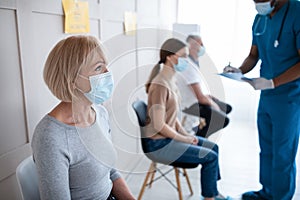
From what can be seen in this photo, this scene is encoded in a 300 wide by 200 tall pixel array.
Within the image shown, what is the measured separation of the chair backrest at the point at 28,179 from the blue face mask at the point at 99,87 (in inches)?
11.3

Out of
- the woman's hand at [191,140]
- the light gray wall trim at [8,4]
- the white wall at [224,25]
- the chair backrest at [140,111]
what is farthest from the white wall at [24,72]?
the white wall at [224,25]

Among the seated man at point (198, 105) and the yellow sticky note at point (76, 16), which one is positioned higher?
the yellow sticky note at point (76, 16)

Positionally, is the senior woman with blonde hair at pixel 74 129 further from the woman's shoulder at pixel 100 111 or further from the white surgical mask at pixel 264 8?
the white surgical mask at pixel 264 8

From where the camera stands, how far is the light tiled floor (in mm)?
1941

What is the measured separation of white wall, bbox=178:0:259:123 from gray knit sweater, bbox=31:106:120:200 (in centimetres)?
270

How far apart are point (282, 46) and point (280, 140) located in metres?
0.56

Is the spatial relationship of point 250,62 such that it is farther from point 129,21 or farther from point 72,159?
point 72,159

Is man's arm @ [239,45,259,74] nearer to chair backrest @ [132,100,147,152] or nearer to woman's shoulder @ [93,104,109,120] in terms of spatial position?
chair backrest @ [132,100,147,152]

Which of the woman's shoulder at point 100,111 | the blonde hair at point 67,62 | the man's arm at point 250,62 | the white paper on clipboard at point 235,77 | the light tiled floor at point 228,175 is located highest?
the blonde hair at point 67,62

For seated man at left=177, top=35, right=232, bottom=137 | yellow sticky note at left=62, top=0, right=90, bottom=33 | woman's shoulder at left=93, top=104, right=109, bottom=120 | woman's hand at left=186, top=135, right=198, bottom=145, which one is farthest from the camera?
seated man at left=177, top=35, right=232, bottom=137

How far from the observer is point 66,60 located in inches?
31.5

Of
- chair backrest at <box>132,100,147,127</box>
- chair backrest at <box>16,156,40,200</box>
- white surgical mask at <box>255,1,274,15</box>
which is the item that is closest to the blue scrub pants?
white surgical mask at <box>255,1,274,15</box>

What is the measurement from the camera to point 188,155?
4.89 ft

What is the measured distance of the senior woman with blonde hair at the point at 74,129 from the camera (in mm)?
774
